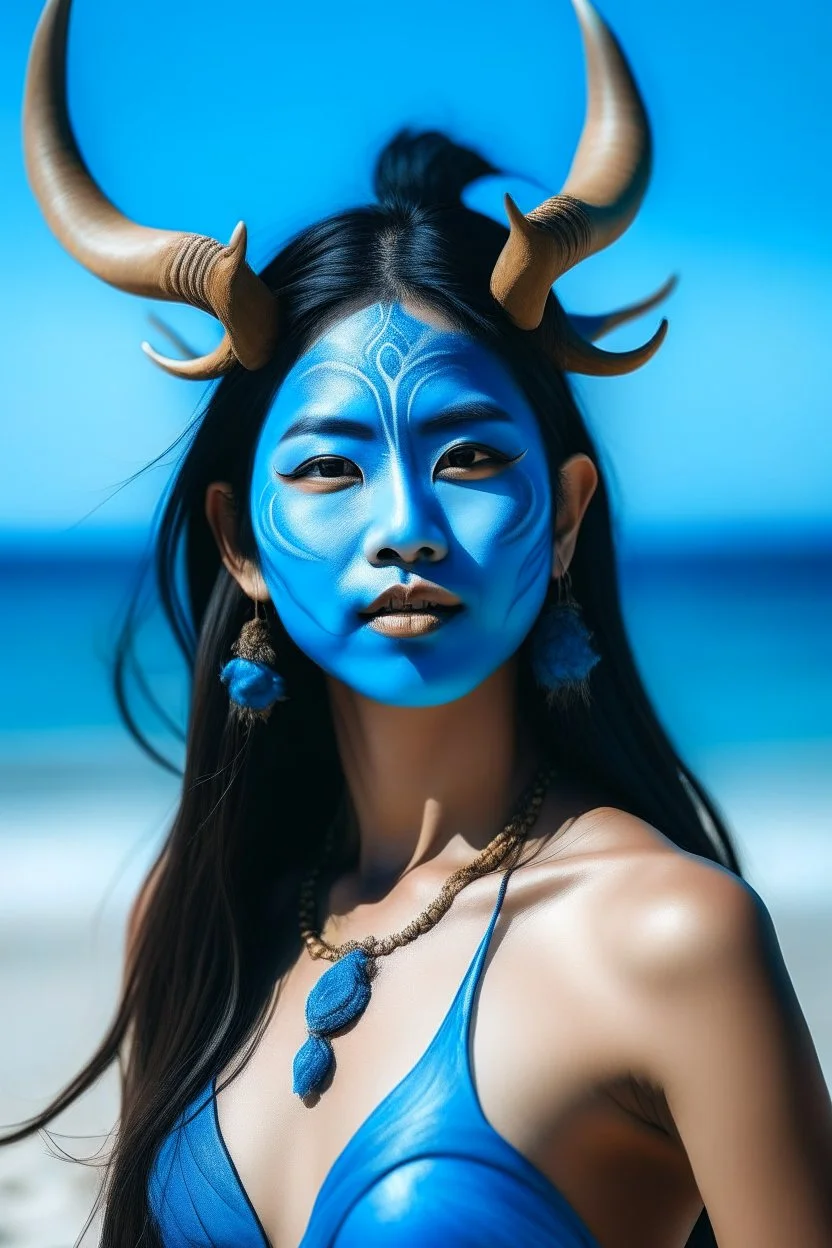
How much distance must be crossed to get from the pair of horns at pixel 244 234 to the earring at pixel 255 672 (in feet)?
1.59

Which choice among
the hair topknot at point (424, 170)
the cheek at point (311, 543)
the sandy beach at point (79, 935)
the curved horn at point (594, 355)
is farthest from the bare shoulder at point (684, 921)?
the hair topknot at point (424, 170)

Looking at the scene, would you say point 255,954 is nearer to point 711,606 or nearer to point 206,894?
point 206,894

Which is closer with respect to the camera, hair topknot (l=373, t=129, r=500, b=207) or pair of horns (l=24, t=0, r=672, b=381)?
pair of horns (l=24, t=0, r=672, b=381)

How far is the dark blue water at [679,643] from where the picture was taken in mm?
15570

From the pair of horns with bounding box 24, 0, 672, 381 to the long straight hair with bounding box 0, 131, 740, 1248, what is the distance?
0.07 m

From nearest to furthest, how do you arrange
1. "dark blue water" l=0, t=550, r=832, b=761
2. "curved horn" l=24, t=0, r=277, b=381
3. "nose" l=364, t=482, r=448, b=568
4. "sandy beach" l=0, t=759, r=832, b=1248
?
"nose" l=364, t=482, r=448, b=568 → "curved horn" l=24, t=0, r=277, b=381 → "sandy beach" l=0, t=759, r=832, b=1248 → "dark blue water" l=0, t=550, r=832, b=761

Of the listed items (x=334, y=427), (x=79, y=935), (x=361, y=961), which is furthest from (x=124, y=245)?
(x=79, y=935)

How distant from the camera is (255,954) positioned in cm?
288

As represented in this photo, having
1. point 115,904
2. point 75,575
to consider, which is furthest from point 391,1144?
point 75,575

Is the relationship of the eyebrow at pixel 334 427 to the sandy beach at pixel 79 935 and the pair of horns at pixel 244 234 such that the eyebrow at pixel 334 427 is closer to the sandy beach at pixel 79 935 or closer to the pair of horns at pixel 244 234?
the pair of horns at pixel 244 234

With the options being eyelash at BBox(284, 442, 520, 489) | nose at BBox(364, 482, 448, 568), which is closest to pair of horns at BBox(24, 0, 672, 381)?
eyelash at BBox(284, 442, 520, 489)

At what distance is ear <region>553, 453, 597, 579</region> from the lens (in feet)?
8.60

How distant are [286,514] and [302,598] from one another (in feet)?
0.48

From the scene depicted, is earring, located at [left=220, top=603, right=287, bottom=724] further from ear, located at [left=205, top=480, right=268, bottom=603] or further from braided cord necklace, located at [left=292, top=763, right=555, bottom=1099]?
braided cord necklace, located at [left=292, top=763, right=555, bottom=1099]
